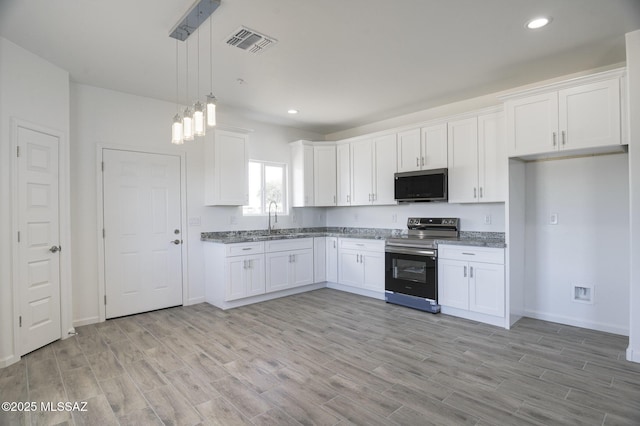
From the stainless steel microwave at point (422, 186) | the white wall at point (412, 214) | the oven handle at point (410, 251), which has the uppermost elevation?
the stainless steel microwave at point (422, 186)

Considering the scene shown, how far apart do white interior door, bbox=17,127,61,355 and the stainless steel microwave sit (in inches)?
163

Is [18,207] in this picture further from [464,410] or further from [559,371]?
[559,371]

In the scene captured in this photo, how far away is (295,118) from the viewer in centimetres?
540

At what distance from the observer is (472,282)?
152 inches

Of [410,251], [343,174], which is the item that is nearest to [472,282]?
[410,251]

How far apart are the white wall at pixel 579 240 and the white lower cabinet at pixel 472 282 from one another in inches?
23.5

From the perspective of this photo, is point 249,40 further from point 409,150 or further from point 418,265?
point 418,265

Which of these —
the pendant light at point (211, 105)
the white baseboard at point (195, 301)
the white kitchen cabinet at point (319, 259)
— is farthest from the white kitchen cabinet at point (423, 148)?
the white baseboard at point (195, 301)

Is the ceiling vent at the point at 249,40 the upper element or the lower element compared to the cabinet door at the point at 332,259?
upper

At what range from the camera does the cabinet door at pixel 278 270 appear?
4.85m

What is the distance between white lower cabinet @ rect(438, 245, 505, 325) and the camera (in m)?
3.68

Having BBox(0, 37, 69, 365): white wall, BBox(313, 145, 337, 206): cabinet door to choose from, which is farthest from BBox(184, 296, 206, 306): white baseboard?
BBox(313, 145, 337, 206): cabinet door

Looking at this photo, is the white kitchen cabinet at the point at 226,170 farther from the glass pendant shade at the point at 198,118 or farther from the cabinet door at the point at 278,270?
the glass pendant shade at the point at 198,118

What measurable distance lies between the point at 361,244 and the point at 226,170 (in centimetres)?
230
